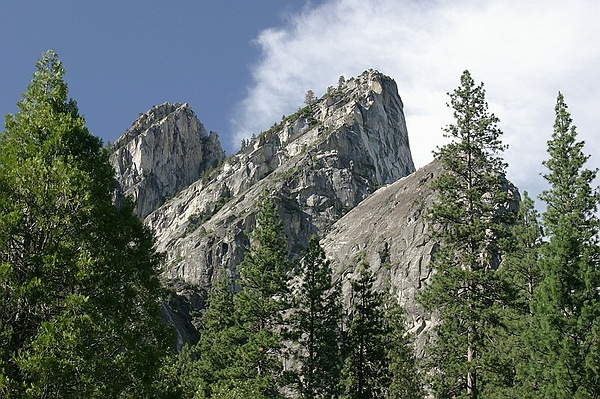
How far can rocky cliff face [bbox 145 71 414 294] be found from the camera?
379 ft

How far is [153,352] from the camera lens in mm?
12398

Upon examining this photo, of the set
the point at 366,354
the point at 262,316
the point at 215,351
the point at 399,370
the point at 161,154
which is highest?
the point at 161,154

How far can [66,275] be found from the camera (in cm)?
1155

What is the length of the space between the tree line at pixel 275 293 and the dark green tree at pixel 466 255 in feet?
0.26

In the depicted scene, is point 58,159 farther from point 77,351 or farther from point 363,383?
point 363,383

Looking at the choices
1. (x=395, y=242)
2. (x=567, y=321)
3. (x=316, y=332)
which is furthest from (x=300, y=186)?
(x=567, y=321)

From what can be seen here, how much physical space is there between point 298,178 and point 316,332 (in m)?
95.6

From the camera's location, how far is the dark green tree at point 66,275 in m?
10.7

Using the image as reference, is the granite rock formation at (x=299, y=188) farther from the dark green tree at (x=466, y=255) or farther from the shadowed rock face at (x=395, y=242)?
the dark green tree at (x=466, y=255)

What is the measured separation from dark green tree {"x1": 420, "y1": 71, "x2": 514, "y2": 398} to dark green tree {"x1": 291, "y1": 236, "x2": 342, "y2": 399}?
7914 mm

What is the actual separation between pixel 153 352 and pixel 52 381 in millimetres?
2353

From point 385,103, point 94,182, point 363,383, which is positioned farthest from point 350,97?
point 94,182

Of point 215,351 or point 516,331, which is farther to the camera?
point 215,351

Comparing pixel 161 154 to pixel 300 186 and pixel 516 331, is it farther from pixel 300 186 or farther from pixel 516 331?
pixel 516 331
